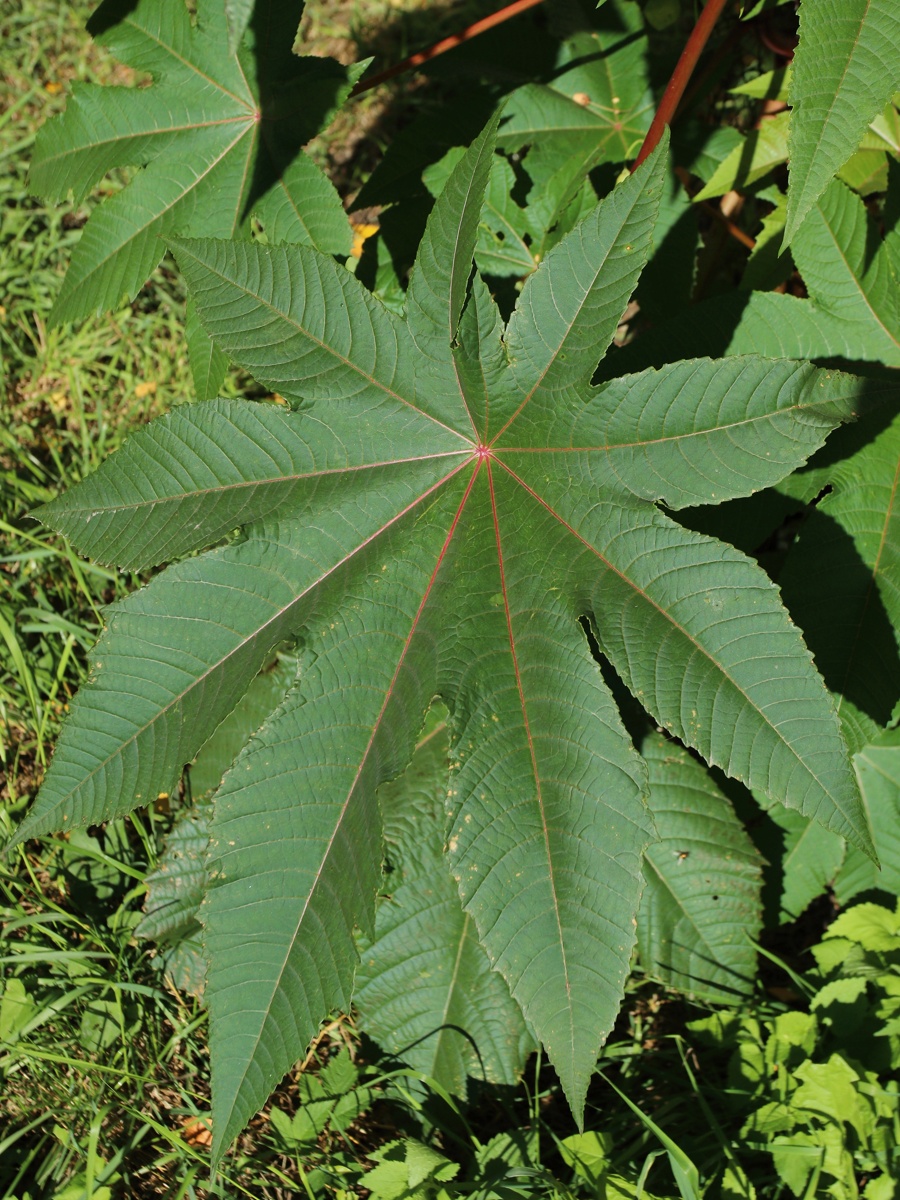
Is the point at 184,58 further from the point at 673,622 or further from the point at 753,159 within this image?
the point at 673,622

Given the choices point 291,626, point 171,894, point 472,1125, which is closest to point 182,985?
point 171,894

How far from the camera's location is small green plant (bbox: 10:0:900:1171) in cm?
137

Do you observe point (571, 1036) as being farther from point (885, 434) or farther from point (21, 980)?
point (21, 980)

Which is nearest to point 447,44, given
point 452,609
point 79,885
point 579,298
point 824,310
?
point 579,298

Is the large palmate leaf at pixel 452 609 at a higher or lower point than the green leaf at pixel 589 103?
lower

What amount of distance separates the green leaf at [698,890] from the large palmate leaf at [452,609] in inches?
28.5

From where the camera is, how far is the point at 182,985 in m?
2.23

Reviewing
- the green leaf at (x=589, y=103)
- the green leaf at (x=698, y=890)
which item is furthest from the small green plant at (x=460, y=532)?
the green leaf at (x=698, y=890)

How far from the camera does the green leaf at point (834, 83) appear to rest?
1207mm

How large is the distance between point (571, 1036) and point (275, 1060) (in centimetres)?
41

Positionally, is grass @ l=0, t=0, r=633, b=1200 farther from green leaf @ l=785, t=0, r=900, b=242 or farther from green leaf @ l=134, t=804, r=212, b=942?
green leaf @ l=785, t=0, r=900, b=242

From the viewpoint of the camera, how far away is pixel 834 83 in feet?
4.05

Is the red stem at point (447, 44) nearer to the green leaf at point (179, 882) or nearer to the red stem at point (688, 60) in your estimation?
the red stem at point (688, 60)

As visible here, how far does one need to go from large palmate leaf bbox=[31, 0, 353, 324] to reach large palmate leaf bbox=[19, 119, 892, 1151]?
0.40 meters
